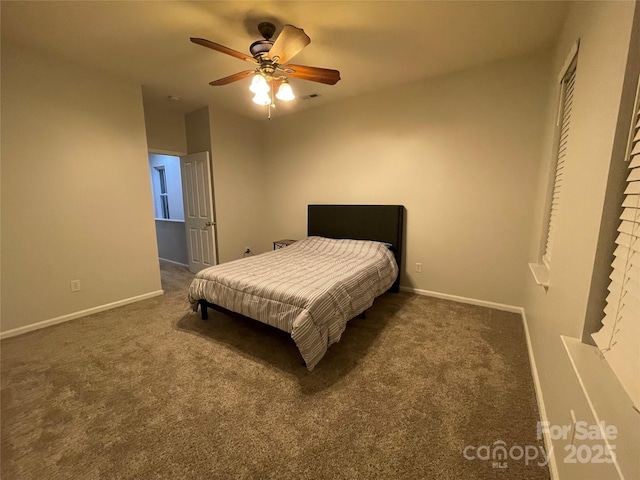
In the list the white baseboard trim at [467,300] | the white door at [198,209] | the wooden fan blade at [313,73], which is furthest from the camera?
the white door at [198,209]

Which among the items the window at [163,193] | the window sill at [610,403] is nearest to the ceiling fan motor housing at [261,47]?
the window sill at [610,403]

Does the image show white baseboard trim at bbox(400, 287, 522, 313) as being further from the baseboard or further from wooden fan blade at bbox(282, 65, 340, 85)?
wooden fan blade at bbox(282, 65, 340, 85)

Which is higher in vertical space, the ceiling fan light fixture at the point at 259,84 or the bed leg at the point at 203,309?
the ceiling fan light fixture at the point at 259,84

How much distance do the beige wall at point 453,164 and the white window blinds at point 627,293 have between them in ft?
7.21

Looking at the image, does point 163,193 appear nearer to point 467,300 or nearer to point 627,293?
point 467,300

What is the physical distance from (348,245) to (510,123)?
2.19m

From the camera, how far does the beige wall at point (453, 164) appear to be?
279cm

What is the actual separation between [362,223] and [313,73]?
2038 mm

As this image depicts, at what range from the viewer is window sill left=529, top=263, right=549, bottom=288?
1.78 metres

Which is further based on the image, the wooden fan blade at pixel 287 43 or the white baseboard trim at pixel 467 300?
the white baseboard trim at pixel 467 300

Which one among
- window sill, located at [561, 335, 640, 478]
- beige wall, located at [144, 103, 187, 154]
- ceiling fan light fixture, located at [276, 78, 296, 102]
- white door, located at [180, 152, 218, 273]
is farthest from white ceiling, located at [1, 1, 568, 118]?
window sill, located at [561, 335, 640, 478]

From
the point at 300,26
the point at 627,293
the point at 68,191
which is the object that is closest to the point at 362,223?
the point at 300,26

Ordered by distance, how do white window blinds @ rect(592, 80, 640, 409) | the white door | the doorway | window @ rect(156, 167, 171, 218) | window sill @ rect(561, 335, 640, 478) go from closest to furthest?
window sill @ rect(561, 335, 640, 478) → white window blinds @ rect(592, 80, 640, 409) → the white door → the doorway → window @ rect(156, 167, 171, 218)

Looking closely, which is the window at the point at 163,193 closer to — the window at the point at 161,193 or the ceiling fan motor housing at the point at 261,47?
the window at the point at 161,193
